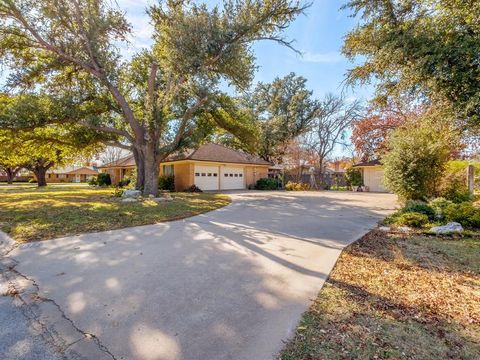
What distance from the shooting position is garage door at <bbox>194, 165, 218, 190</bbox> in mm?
21297

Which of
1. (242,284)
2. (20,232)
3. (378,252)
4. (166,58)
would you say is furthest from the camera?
(166,58)

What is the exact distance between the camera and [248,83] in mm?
13328

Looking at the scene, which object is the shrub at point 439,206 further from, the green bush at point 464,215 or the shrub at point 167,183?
the shrub at point 167,183

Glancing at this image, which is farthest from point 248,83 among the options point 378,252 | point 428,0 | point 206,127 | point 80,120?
point 378,252

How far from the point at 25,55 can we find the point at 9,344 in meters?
16.3

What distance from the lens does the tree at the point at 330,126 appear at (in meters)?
29.0

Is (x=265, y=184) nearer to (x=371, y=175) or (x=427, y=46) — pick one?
(x=371, y=175)

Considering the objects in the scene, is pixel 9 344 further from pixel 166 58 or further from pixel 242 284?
pixel 166 58

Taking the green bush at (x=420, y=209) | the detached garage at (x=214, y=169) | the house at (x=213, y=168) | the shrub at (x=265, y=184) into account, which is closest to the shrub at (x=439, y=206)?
the green bush at (x=420, y=209)

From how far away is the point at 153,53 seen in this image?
570 inches

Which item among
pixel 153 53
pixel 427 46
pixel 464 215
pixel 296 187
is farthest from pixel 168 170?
pixel 464 215

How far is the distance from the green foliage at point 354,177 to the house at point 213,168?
25.8 ft

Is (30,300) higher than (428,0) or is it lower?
lower

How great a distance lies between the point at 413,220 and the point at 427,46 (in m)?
4.62
